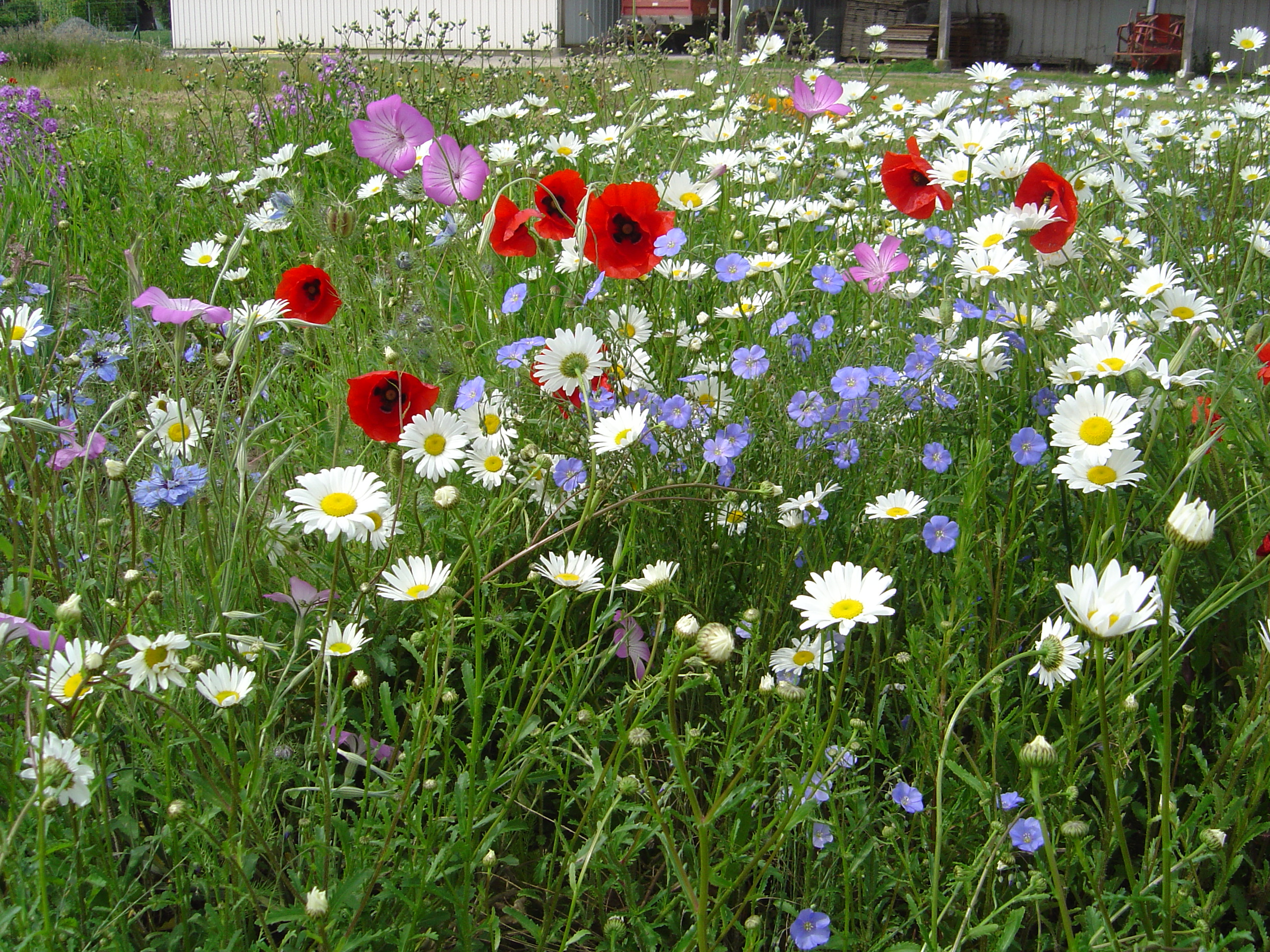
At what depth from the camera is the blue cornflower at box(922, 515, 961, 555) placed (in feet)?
4.23

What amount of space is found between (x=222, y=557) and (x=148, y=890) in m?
0.47

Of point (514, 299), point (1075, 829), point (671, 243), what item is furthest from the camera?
point (671, 243)

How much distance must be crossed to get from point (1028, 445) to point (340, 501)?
3.02 ft

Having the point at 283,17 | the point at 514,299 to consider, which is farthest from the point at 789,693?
the point at 283,17

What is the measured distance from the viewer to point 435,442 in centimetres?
127

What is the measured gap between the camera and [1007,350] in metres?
1.73

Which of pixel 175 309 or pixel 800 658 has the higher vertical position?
pixel 175 309

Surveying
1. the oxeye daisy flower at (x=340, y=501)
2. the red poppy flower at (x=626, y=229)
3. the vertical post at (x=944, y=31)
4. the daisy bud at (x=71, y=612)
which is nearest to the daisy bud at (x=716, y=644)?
the oxeye daisy flower at (x=340, y=501)

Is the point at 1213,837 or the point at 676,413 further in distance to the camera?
the point at 676,413

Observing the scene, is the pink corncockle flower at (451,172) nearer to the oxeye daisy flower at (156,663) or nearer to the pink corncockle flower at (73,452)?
the pink corncockle flower at (73,452)

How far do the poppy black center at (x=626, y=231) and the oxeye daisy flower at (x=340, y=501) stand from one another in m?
0.72

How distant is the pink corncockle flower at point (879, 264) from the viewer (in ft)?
5.78

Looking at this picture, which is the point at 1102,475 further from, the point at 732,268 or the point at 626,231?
the point at 732,268

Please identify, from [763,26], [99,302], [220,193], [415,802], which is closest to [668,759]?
[415,802]
